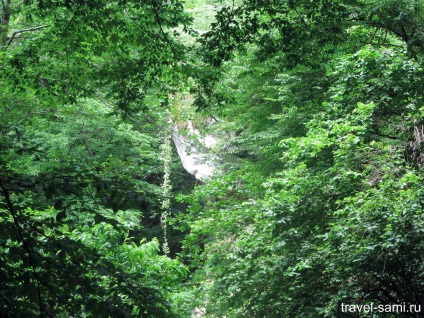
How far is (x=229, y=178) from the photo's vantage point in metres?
7.98

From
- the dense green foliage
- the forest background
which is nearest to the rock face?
the forest background

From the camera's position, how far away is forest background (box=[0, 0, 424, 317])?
2.59 meters

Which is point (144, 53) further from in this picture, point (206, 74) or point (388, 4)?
point (388, 4)

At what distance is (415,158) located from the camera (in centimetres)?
610

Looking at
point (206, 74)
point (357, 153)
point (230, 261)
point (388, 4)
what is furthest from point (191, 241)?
point (388, 4)

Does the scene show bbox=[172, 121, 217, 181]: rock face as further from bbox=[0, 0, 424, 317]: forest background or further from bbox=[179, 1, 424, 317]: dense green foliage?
bbox=[179, 1, 424, 317]: dense green foliage

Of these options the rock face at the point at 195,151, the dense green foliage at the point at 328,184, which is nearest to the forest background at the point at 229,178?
the dense green foliage at the point at 328,184

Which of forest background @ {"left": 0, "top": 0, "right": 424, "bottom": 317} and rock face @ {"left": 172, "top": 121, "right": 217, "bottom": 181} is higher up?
rock face @ {"left": 172, "top": 121, "right": 217, "bottom": 181}

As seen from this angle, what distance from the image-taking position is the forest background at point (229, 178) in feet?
8.49

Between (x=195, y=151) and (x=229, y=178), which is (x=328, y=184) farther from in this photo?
(x=195, y=151)

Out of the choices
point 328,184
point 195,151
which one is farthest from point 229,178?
point 195,151

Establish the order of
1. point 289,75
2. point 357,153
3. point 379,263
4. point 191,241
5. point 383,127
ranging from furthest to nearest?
point 289,75
point 191,241
point 383,127
point 357,153
point 379,263

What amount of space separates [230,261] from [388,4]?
417 centimetres

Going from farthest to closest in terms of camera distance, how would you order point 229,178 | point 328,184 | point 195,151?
1. point 195,151
2. point 229,178
3. point 328,184
